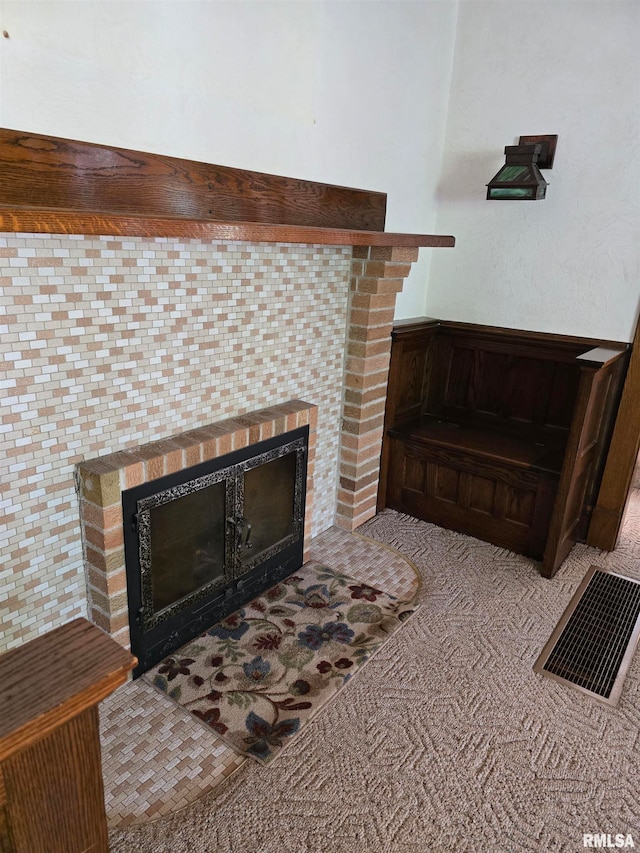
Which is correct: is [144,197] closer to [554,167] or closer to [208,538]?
[208,538]

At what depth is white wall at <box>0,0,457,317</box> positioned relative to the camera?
58.4 inches

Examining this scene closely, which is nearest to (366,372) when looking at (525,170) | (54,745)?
(525,170)

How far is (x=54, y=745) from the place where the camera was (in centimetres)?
68

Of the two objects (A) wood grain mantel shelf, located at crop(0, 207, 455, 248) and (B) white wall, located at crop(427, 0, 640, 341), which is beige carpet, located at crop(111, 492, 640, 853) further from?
(B) white wall, located at crop(427, 0, 640, 341)

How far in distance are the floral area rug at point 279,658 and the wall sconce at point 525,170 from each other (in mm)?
2024

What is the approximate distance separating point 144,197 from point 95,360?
513mm

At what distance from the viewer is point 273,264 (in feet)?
7.33

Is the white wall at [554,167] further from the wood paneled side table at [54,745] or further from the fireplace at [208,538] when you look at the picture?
the wood paneled side table at [54,745]

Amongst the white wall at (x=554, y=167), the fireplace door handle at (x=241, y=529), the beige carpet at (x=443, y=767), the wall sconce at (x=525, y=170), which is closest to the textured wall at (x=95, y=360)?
the fireplace door handle at (x=241, y=529)

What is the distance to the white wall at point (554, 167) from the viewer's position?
265 cm

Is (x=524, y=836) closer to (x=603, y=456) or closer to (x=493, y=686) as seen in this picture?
(x=493, y=686)

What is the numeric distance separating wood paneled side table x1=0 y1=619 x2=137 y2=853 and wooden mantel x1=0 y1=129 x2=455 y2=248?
2.83 ft

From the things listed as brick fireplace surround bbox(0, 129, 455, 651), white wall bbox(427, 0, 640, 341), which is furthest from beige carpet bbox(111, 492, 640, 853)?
white wall bbox(427, 0, 640, 341)

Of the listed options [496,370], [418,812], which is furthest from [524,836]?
[496,370]
